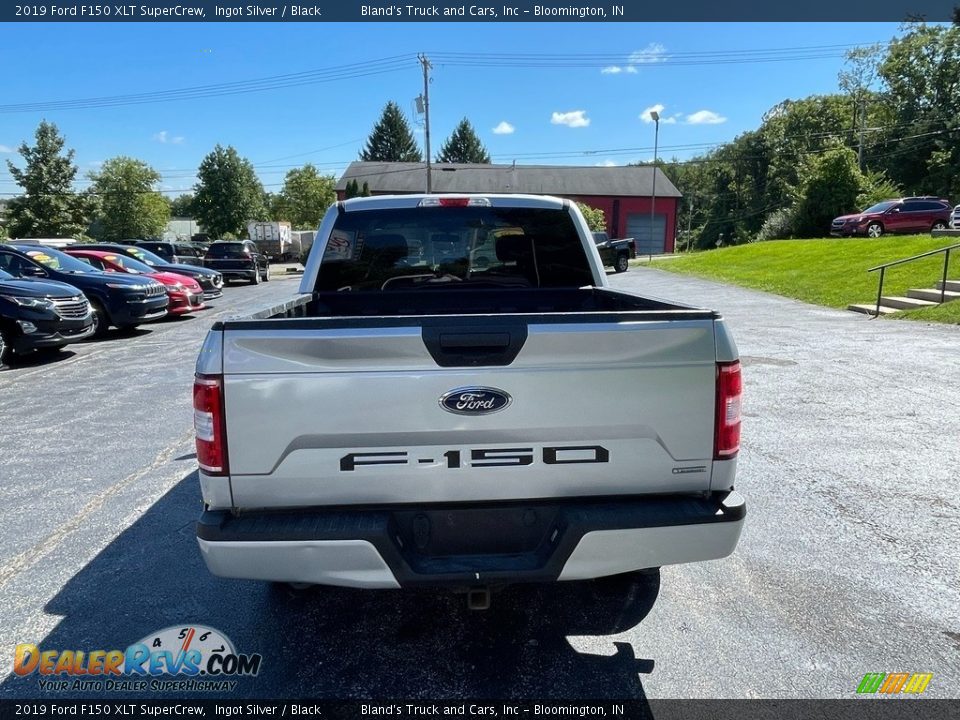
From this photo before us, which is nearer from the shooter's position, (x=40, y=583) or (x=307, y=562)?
(x=307, y=562)

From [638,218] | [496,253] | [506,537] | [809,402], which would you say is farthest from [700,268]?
[638,218]

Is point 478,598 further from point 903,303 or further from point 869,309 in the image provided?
point 903,303

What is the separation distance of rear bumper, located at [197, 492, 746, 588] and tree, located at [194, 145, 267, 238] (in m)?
72.9

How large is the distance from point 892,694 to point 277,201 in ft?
242

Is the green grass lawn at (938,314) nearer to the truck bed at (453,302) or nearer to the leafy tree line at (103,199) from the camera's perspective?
the truck bed at (453,302)

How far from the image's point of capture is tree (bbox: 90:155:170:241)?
57.6 metres

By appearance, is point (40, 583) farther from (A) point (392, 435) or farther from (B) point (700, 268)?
(B) point (700, 268)

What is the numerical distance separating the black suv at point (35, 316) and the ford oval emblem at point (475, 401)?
32.3ft

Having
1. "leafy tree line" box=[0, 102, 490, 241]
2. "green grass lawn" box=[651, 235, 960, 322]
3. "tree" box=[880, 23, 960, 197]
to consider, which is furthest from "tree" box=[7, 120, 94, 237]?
"tree" box=[880, 23, 960, 197]

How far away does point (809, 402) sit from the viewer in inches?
284

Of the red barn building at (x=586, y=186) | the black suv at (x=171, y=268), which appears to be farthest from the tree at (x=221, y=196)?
the black suv at (x=171, y=268)

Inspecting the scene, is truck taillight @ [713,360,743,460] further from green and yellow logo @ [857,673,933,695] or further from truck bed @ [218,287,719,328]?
truck bed @ [218,287,719,328]

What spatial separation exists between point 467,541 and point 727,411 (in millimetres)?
1142

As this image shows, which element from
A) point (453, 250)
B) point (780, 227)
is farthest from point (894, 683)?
point (780, 227)
